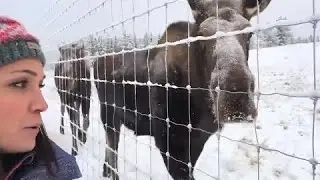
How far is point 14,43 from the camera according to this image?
1650 mm

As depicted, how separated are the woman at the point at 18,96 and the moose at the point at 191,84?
823 mm

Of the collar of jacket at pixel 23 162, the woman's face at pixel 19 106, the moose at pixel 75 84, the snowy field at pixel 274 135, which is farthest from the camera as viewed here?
the moose at pixel 75 84

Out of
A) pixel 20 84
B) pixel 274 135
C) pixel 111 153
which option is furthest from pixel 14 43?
pixel 111 153

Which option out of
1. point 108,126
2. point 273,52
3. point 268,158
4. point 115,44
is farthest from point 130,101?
point 273,52

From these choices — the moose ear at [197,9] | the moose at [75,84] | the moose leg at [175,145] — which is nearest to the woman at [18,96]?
the moose ear at [197,9]

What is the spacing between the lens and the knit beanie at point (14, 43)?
162 centimetres

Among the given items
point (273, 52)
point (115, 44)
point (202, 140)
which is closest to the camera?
point (273, 52)

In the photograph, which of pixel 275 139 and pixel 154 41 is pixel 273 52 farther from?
pixel 275 139

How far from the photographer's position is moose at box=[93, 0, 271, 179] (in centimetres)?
217

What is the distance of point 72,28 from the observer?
5867mm

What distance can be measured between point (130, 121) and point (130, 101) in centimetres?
28

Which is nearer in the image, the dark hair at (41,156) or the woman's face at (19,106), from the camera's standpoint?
the woman's face at (19,106)

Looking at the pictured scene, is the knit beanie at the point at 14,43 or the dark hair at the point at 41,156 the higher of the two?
the knit beanie at the point at 14,43

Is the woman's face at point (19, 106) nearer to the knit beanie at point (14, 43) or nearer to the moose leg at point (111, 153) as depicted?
the knit beanie at point (14, 43)
